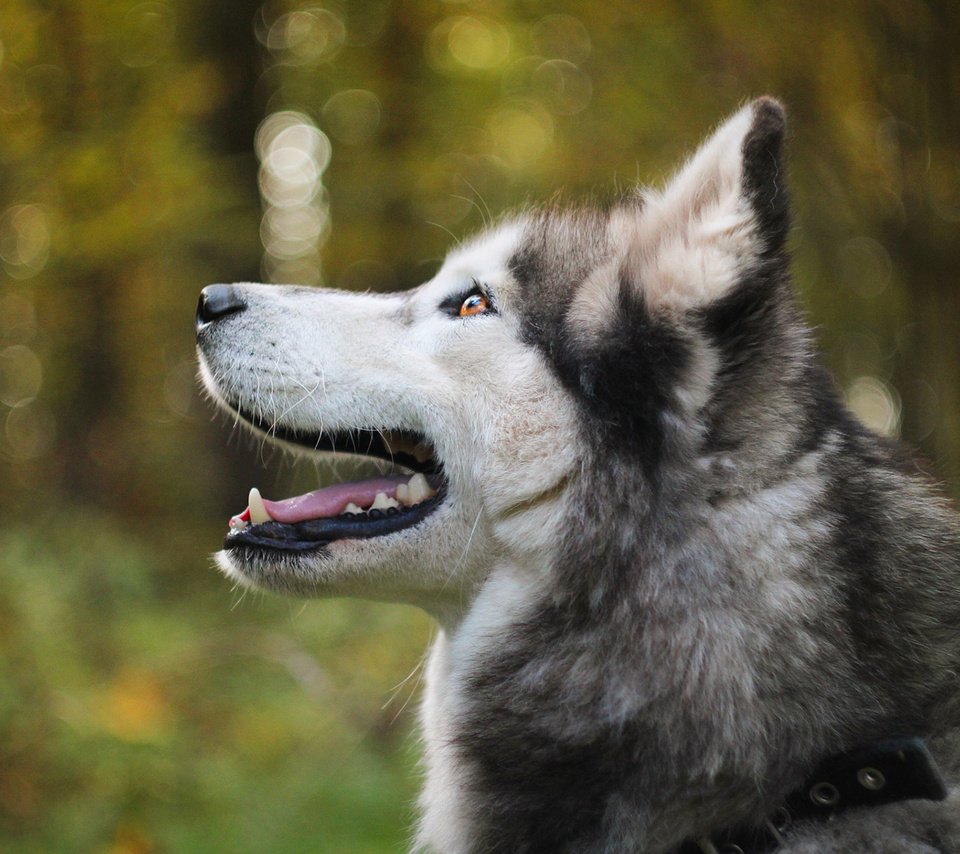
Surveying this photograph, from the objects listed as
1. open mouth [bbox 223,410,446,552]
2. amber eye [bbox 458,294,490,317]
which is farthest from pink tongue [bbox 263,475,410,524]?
amber eye [bbox 458,294,490,317]

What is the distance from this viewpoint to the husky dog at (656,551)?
82.9 inches

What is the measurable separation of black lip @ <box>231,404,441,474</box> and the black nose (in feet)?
0.89

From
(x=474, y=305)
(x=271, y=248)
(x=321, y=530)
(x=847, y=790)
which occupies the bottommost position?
(x=847, y=790)

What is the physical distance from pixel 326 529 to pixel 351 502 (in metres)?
0.11

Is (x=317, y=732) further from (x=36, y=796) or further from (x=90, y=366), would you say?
(x=90, y=366)

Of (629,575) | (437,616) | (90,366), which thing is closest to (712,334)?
(629,575)

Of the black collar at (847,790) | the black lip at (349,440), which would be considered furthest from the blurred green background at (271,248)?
the black collar at (847,790)

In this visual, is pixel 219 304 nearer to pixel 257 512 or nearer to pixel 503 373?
pixel 257 512

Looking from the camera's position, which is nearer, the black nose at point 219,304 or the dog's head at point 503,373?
the dog's head at point 503,373

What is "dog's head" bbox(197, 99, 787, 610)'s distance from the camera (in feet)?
7.48

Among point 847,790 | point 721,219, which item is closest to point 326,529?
point 721,219

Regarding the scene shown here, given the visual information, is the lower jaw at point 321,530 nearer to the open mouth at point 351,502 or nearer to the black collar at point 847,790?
the open mouth at point 351,502

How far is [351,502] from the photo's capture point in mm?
2727

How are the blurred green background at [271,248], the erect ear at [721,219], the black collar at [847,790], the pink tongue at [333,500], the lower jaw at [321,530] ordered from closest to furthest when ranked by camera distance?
the black collar at [847,790] < the erect ear at [721,219] < the lower jaw at [321,530] < the pink tongue at [333,500] < the blurred green background at [271,248]
